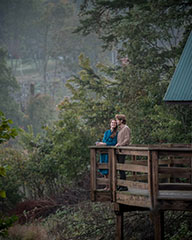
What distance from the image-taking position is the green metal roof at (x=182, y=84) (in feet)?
36.1

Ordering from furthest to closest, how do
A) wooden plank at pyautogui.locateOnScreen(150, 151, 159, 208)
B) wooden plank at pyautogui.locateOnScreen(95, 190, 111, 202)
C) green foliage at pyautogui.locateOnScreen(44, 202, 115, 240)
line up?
green foliage at pyautogui.locateOnScreen(44, 202, 115, 240)
wooden plank at pyautogui.locateOnScreen(95, 190, 111, 202)
wooden plank at pyautogui.locateOnScreen(150, 151, 159, 208)

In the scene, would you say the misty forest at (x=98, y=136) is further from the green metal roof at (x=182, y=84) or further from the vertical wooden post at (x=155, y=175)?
the green metal roof at (x=182, y=84)

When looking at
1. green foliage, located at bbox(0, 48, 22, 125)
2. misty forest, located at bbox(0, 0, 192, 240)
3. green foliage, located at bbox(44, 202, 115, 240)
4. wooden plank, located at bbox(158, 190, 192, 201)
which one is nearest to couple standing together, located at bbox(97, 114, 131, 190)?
wooden plank, located at bbox(158, 190, 192, 201)

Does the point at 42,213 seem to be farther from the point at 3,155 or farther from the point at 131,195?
the point at 131,195

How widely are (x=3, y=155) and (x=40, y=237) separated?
8145 millimetres

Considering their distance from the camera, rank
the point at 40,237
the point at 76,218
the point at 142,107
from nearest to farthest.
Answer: the point at 40,237
the point at 76,218
the point at 142,107

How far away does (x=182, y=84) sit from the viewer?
11336 millimetres

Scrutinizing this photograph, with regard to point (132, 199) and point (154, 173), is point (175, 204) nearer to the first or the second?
point (154, 173)

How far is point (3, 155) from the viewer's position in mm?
20625

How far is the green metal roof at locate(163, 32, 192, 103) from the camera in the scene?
11.0 m

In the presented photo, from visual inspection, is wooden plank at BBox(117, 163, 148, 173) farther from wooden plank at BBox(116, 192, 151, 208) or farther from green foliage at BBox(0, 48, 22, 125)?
green foliage at BBox(0, 48, 22, 125)

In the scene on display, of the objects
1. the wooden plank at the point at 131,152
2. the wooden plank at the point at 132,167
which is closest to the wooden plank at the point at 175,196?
the wooden plank at the point at 132,167

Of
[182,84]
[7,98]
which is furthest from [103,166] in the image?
[7,98]

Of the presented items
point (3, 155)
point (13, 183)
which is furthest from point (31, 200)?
point (3, 155)
